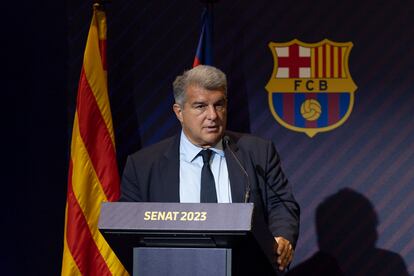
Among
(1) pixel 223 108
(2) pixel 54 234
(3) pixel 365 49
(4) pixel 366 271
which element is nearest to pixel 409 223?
(4) pixel 366 271

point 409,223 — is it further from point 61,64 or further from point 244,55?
point 61,64

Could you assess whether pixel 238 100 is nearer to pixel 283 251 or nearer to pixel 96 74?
pixel 96 74

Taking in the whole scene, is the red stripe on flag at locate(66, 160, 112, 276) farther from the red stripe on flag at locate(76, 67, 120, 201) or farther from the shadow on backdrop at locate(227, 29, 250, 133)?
the shadow on backdrop at locate(227, 29, 250, 133)

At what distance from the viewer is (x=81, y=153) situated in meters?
4.34

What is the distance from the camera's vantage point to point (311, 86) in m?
4.59

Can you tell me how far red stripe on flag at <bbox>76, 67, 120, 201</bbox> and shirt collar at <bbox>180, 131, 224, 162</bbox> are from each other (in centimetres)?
95

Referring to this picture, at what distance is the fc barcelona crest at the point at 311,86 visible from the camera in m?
4.55

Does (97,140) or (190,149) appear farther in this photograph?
(97,140)

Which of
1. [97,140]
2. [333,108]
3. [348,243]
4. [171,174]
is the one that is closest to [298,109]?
[333,108]

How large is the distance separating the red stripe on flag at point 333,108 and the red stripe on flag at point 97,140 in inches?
47.1

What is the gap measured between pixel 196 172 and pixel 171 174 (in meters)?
0.11

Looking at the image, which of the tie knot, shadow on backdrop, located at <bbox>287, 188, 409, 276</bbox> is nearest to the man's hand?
the tie knot

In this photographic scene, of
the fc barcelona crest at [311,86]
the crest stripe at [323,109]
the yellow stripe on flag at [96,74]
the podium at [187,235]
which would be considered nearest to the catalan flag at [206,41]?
the fc barcelona crest at [311,86]

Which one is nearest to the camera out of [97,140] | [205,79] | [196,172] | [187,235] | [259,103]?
[187,235]
